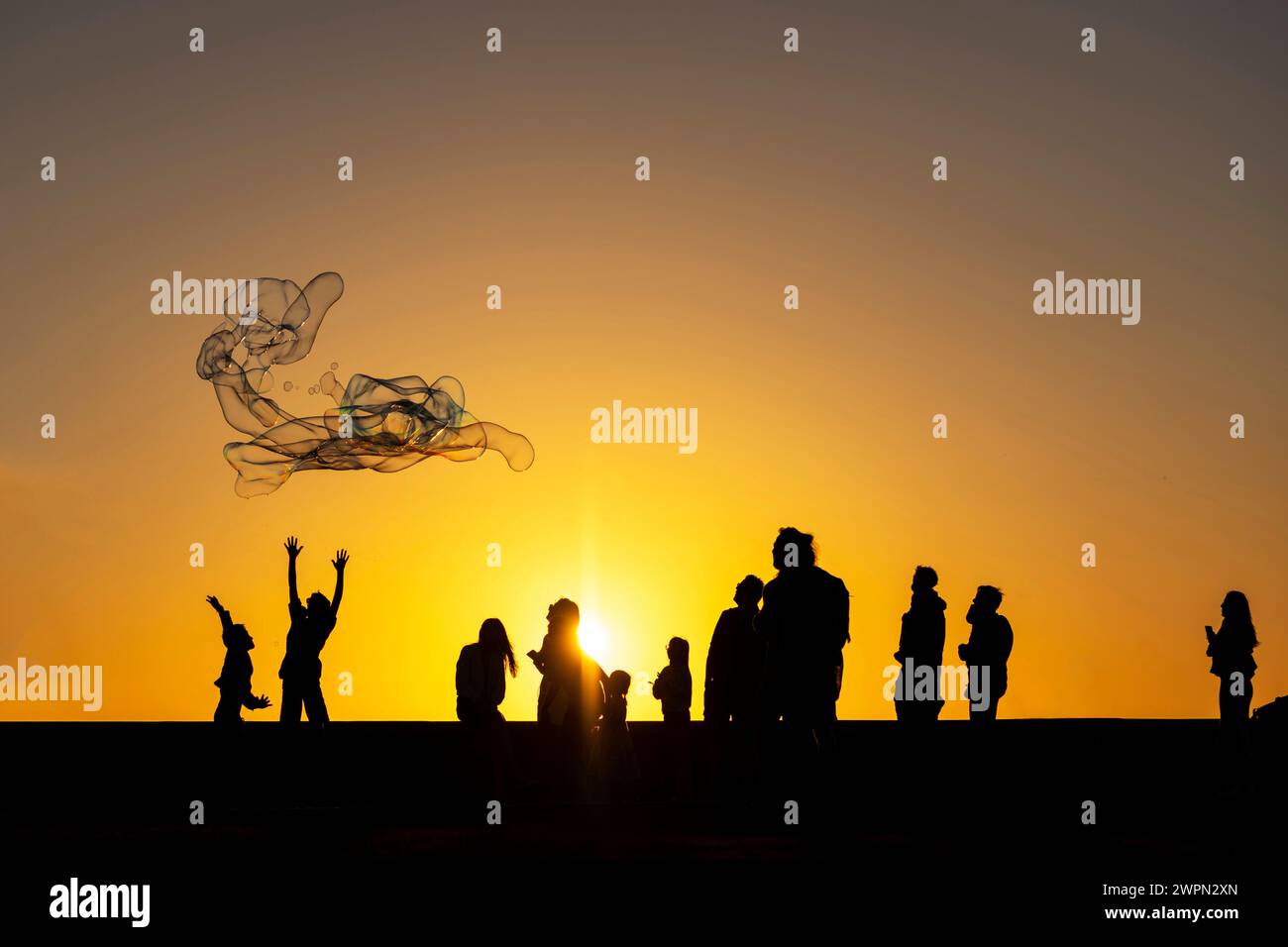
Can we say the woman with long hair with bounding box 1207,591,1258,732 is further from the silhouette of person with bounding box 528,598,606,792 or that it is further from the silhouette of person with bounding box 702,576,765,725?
the silhouette of person with bounding box 528,598,606,792

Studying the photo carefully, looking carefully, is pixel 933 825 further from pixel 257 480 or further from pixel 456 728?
pixel 257 480

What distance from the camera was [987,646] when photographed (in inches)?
731

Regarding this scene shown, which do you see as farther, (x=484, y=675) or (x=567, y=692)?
(x=567, y=692)

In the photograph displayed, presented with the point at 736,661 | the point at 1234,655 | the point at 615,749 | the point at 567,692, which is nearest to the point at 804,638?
the point at 736,661

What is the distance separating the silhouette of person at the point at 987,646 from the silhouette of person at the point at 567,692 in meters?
4.02

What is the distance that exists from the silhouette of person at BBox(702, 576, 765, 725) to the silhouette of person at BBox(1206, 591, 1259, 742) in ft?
16.0

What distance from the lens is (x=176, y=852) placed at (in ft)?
38.4

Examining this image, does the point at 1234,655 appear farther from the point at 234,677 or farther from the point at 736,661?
the point at 234,677

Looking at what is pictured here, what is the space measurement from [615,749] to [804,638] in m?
4.04

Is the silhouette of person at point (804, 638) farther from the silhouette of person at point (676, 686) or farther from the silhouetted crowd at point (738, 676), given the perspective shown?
the silhouette of person at point (676, 686)

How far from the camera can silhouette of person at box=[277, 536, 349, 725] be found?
19.5 metres

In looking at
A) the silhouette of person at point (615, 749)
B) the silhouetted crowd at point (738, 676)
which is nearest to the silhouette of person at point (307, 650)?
the silhouetted crowd at point (738, 676)

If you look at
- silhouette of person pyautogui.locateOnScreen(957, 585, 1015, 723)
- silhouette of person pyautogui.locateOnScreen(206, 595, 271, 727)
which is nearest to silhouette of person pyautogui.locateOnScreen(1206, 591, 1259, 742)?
silhouette of person pyautogui.locateOnScreen(957, 585, 1015, 723)
